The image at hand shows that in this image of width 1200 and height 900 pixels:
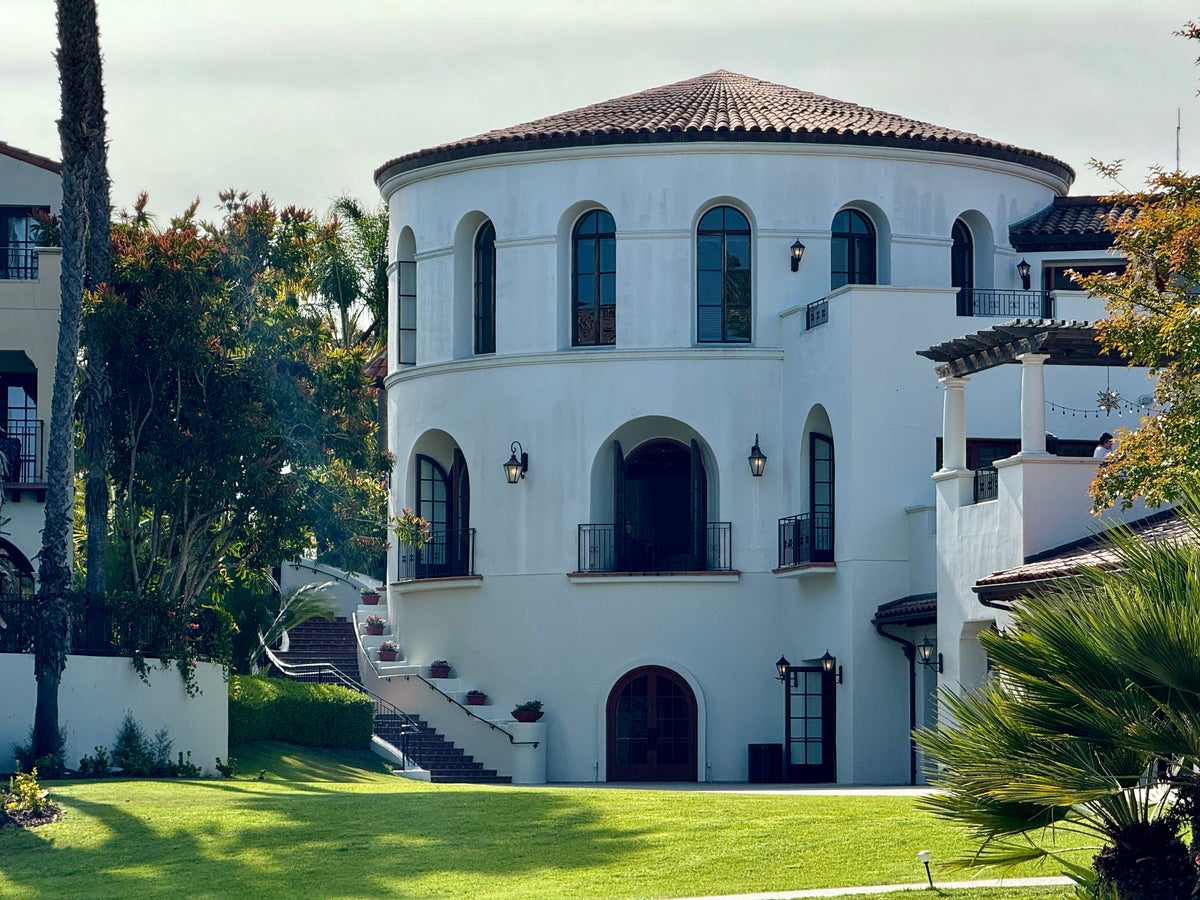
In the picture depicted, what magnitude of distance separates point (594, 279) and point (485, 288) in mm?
2564

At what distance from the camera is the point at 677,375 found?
121ft

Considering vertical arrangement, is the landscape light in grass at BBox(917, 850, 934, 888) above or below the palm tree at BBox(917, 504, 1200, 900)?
below

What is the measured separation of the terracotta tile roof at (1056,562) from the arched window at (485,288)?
14043 millimetres

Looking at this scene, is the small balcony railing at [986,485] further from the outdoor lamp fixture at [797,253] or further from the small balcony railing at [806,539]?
the outdoor lamp fixture at [797,253]

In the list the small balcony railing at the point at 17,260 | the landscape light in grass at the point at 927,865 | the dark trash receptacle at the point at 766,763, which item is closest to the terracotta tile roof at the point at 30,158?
the small balcony railing at the point at 17,260

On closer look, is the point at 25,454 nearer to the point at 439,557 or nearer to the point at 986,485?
the point at 439,557

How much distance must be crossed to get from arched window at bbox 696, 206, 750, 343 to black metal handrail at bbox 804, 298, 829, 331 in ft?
5.10

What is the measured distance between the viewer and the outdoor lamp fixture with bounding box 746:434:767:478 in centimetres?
3638

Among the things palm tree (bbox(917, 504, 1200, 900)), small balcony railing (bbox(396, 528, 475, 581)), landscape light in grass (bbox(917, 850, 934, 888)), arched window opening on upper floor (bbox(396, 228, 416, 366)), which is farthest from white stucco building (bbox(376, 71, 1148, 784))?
palm tree (bbox(917, 504, 1200, 900))

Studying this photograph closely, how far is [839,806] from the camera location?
904 inches

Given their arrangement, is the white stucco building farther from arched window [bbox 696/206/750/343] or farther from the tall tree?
the tall tree

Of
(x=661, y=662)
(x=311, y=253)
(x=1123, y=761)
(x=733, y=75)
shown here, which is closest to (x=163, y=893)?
(x=1123, y=761)

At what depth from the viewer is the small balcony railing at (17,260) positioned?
3922 centimetres

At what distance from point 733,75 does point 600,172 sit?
6.19m
